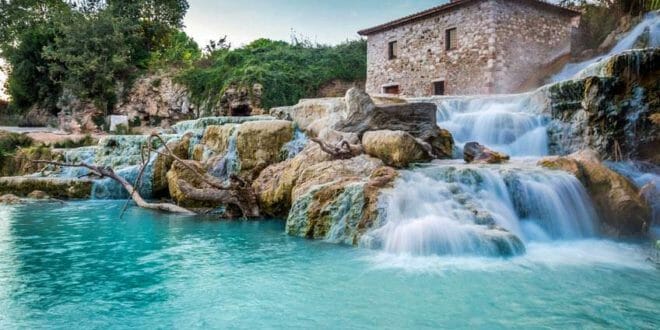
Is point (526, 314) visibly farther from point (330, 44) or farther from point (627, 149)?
point (330, 44)

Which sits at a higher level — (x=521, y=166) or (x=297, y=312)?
(x=521, y=166)

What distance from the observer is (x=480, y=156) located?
8.85 m

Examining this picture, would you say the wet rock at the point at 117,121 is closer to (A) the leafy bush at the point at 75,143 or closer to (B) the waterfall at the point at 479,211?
(A) the leafy bush at the point at 75,143

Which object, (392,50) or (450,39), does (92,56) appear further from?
(450,39)

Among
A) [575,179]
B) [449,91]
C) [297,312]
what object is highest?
[449,91]

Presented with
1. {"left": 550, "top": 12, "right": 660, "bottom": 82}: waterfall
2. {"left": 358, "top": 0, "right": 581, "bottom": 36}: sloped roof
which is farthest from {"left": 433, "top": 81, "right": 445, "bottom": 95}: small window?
{"left": 550, "top": 12, "right": 660, "bottom": 82}: waterfall

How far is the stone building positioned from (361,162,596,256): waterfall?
11.2 metres

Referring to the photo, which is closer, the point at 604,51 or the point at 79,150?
the point at 79,150

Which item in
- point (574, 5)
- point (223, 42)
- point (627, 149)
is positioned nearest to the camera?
point (627, 149)

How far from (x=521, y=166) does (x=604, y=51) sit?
13.4 meters

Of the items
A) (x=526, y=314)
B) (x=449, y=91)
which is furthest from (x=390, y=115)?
(x=449, y=91)

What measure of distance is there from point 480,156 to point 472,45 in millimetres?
10495

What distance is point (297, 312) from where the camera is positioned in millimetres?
4066

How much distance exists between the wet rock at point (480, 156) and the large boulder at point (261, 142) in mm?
4219
